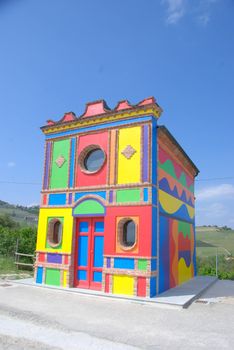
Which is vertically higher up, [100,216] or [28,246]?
[100,216]

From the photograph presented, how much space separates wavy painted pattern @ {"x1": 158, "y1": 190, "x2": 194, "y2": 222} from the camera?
11.7 metres

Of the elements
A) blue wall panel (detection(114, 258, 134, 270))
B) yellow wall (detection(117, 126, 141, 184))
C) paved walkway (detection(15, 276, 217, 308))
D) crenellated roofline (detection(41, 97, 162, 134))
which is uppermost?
crenellated roofline (detection(41, 97, 162, 134))

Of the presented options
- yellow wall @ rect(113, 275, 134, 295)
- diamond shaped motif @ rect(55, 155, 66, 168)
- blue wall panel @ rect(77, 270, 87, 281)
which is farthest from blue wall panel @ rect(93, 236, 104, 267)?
diamond shaped motif @ rect(55, 155, 66, 168)

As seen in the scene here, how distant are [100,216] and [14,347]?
659cm

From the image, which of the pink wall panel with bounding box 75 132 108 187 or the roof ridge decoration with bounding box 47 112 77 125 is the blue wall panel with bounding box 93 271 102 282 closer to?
the pink wall panel with bounding box 75 132 108 187

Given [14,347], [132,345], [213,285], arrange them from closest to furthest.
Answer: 1. [14,347]
2. [132,345]
3. [213,285]

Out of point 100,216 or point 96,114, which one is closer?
point 100,216

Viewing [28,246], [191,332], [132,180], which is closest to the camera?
[191,332]

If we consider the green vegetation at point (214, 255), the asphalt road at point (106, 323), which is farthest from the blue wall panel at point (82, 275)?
the green vegetation at point (214, 255)

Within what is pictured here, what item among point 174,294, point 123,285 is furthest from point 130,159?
point 174,294

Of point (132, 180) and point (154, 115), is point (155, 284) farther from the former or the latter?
point (154, 115)

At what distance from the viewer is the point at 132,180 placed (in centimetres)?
1116

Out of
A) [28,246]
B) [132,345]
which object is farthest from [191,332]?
[28,246]

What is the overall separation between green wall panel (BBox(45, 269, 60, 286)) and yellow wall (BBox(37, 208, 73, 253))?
0.77 metres
